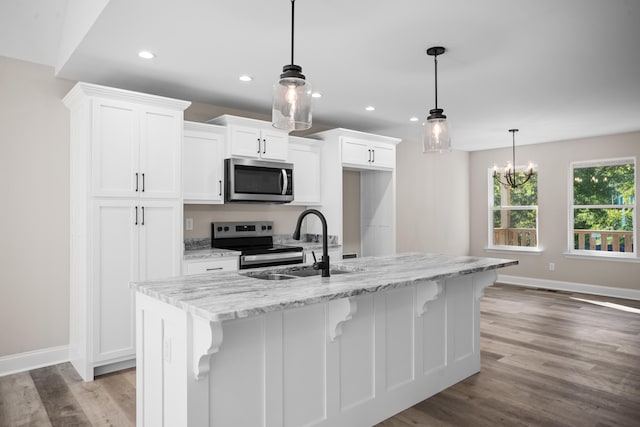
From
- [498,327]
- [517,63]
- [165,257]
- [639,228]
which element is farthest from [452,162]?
[165,257]

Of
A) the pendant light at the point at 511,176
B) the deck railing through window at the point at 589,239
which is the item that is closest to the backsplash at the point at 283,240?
the pendant light at the point at 511,176

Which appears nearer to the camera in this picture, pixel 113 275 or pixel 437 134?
pixel 437 134

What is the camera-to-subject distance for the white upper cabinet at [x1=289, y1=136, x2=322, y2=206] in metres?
4.76

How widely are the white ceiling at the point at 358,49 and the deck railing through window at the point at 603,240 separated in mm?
2435

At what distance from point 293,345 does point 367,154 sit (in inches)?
137

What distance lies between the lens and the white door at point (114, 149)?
3199 millimetres

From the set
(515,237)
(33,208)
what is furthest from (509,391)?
(515,237)

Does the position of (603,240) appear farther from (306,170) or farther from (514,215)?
(306,170)

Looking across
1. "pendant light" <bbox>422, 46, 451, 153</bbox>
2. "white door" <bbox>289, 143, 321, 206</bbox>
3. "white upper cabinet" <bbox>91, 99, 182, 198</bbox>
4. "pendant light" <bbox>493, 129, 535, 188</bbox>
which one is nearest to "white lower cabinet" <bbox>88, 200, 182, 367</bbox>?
"white upper cabinet" <bbox>91, 99, 182, 198</bbox>

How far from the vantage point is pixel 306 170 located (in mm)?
4863

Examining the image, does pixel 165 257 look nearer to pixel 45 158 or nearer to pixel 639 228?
pixel 45 158

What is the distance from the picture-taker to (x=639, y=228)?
604cm

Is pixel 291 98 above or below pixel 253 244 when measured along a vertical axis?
above

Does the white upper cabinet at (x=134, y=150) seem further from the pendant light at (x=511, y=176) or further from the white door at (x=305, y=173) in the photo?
the pendant light at (x=511, y=176)
